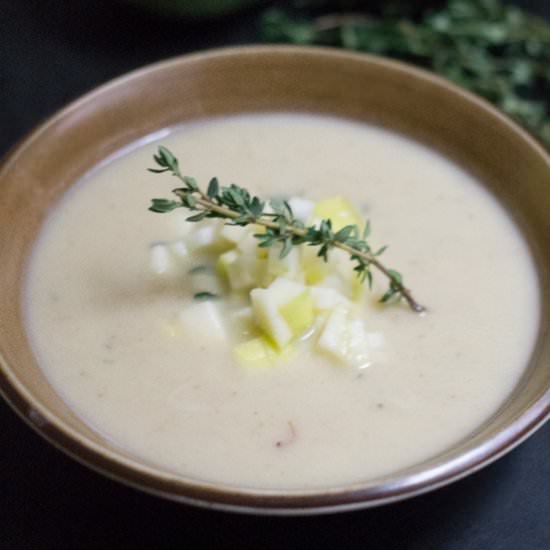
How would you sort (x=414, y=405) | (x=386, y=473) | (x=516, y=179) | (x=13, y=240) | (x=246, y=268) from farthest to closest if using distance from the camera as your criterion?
(x=516, y=179)
(x=13, y=240)
(x=246, y=268)
(x=414, y=405)
(x=386, y=473)

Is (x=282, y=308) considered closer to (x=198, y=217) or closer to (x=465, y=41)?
(x=198, y=217)

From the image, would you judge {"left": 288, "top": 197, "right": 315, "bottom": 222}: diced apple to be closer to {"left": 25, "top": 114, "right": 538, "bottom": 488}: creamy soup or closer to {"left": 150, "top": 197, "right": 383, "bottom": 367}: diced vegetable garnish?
{"left": 150, "top": 197, "right": 383, "bottom": 367}: diced vegetable garnish

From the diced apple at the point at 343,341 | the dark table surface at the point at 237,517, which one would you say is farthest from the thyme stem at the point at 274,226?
the dark table surface at the point at 237,517

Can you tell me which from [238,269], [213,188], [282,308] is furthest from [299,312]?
[213,188]

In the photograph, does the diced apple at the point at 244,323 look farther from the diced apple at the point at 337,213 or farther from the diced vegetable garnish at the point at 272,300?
the diced apple at the point at 337,213

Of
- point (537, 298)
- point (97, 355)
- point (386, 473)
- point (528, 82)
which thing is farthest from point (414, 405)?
point (528, 82)

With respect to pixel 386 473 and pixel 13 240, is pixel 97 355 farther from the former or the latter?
pixel 386 473

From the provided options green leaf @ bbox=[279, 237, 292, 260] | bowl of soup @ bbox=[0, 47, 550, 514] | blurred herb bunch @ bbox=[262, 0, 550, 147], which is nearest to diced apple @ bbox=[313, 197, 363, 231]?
bowl of soup @ bbox=[0, 47, 550, 514]
